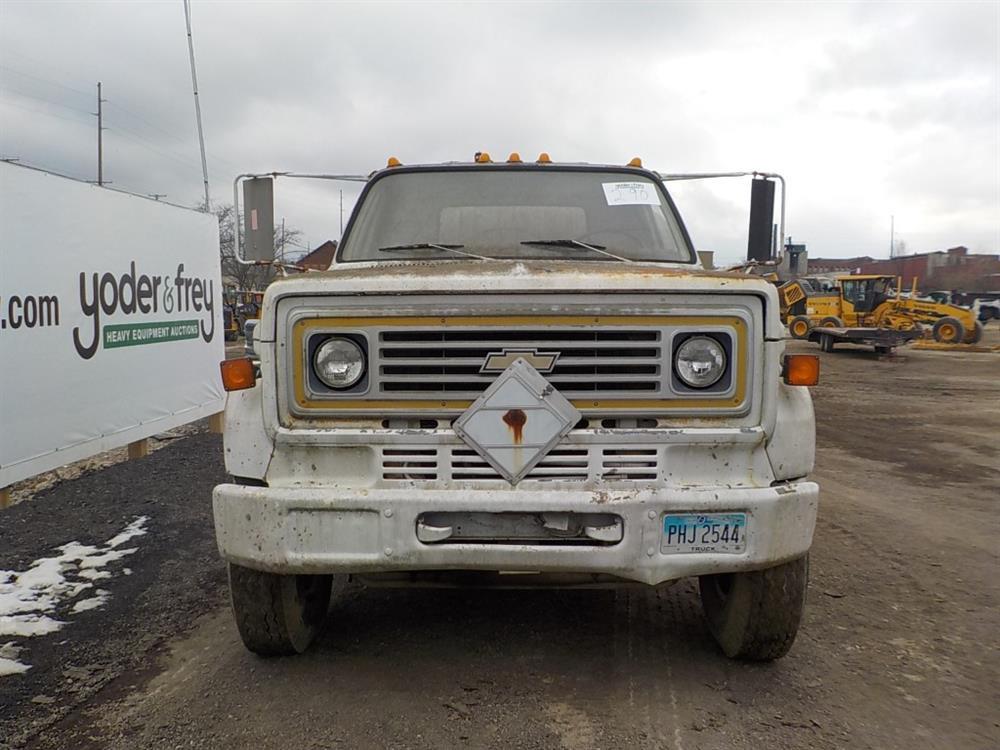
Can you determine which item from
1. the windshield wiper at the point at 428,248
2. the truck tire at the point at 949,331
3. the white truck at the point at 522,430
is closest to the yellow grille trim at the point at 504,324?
the white truck at the point at 522,430

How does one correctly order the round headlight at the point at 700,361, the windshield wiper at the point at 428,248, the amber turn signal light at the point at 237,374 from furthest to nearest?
the windshield wiper at the point at 428,248 → the amber turn signal light at the point at 237,374 → the round headlight at the point at 700,361

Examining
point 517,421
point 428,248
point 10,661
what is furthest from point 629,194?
point 10,661

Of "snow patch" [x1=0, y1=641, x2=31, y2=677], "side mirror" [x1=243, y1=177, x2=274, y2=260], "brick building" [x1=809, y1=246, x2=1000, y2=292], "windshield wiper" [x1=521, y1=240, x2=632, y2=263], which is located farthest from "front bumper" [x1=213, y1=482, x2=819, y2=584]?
"brick building" [x1=809, y1=246, x2=1000, y2=292]

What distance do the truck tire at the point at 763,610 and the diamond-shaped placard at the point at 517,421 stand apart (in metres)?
1.01

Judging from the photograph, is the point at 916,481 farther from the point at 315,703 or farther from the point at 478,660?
the point at 315,703

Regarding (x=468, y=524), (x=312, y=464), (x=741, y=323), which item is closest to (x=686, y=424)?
Answer: (x=741, y=323)

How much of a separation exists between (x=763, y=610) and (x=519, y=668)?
103 centimetres

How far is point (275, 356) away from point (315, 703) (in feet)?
4.40

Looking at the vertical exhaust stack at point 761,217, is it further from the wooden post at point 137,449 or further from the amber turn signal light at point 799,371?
the wooden post at point 137,449

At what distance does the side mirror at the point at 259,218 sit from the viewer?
4.27 m

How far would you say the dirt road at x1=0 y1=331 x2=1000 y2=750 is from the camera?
277cm

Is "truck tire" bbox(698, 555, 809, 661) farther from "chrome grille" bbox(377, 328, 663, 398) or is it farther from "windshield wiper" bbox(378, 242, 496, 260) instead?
"windshield wiper" bbox(378, 242, 496, 260)

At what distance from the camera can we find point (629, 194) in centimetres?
416

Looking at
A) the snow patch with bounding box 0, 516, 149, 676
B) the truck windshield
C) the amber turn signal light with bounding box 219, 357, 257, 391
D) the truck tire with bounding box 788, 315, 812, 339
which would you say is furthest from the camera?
the truck tire with bounding box 788, 315, 812, 339
